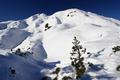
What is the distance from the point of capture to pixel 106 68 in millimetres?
51688

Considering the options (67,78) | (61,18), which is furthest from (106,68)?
(61,18)

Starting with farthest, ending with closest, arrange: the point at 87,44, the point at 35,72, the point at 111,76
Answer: the point at 87,44 → the point at 35,72 → the point at 111,76

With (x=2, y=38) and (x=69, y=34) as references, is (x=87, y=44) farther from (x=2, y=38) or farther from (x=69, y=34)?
(x=2, y=38)

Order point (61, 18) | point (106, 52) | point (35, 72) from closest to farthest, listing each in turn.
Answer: point (35, 72)
point (106, 52)
point (61, 18)

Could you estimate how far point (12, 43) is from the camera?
10206cm

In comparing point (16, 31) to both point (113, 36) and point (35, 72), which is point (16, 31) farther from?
point (35, 72)

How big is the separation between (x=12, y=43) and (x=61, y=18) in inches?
1527

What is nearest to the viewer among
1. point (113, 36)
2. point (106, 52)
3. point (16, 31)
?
point (106, 52)

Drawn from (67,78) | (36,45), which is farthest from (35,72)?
(36,45)

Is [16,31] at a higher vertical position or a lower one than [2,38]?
higher

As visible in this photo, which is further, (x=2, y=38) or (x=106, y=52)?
(x=2, y=38)

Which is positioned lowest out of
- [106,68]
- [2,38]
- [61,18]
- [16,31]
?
[106,68]

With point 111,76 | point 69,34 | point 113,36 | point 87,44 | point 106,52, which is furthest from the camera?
point 69,34

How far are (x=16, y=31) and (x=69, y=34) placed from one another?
32.1 metres
